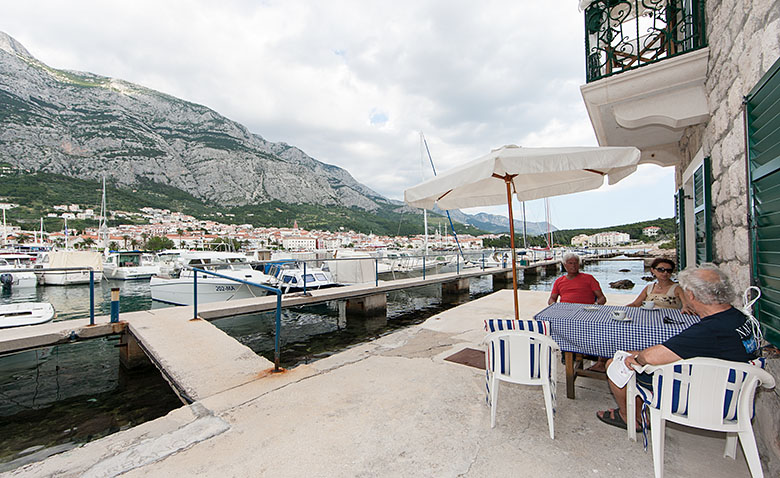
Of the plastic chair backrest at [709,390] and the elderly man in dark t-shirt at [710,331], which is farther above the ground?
the elderly man in dark t-shirt at [710,331]

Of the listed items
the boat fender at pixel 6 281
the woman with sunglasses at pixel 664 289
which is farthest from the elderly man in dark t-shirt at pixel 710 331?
the boat fender at pixel 6 281

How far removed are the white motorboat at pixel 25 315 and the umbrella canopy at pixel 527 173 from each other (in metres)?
8.00

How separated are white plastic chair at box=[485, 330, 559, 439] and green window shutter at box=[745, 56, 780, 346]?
3.56 ft

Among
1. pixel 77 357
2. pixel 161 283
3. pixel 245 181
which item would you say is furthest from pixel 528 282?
pixel 245 181

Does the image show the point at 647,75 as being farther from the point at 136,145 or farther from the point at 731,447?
the point at 136,145

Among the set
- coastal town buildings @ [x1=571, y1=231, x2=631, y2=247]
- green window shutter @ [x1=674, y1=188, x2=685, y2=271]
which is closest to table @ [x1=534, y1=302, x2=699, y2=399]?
green window shutter @ [x1=674, y1=188, x2=685, y2=271]

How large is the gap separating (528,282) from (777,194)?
73.7 ft

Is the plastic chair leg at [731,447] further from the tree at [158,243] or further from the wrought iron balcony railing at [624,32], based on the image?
the tree at [158,243]

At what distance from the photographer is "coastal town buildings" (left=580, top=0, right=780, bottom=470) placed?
1762 millimetres

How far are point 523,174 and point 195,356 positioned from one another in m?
4.56

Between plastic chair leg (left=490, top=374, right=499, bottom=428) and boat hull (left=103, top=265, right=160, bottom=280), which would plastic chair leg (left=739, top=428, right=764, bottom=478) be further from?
boat hull (left=103, top=265, right=160, bottom=280)

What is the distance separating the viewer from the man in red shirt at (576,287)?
3775 millimetres

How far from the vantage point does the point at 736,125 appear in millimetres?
2238

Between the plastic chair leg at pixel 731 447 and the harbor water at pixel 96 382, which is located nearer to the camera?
the plastic chair leg at pixel 731 447
